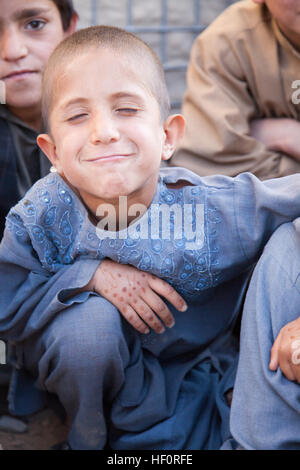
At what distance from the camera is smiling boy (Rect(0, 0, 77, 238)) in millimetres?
1552

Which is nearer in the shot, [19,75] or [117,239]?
[117,239]

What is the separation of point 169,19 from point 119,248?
1651mm

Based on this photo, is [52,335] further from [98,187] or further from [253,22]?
[253,22]

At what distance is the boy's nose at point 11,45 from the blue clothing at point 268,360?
814 millimetres

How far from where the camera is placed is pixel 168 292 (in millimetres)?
1234

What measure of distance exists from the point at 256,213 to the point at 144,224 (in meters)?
0.22

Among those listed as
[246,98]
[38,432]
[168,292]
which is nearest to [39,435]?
[38,432]

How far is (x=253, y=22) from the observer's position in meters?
1.76

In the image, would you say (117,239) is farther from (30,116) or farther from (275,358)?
(30,116)

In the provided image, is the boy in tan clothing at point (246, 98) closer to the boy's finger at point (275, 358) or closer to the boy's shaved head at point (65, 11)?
the boy's shaved head at point (65, 11)

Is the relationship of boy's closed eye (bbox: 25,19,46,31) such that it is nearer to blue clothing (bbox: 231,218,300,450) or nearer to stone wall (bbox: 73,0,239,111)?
blue clothing (bbox: 231,218,300,450)

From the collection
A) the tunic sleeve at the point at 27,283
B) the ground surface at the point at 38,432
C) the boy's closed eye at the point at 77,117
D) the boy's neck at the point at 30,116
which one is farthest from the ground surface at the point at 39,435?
the boy's neck at the point at 30,116

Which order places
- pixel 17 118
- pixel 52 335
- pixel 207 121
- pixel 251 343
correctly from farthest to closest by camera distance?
1. pixel 207 121
2. pixel 17 118
3. pixel 52 335
4. pixel 251 343

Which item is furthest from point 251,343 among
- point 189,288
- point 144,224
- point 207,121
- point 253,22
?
point 253,22
